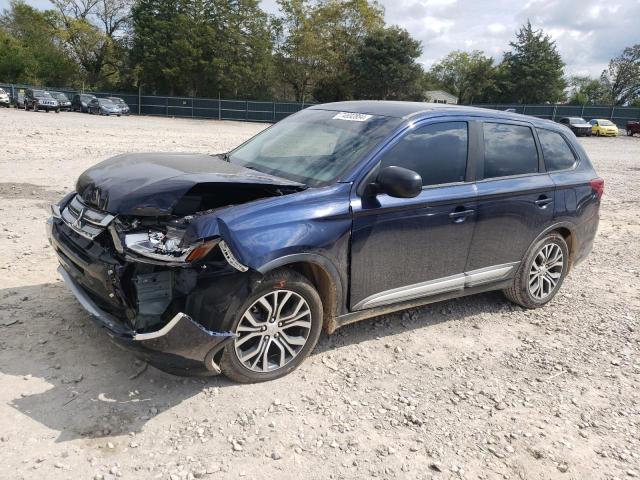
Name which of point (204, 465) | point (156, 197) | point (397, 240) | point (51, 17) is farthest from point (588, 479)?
point (51, 17)

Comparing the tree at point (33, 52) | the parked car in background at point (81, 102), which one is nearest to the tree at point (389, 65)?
the parked car in background at point (81, 102)

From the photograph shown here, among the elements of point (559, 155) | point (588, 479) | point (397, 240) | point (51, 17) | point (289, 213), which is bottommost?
point (588, 479)

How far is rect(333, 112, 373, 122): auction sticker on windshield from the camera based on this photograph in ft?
13.6

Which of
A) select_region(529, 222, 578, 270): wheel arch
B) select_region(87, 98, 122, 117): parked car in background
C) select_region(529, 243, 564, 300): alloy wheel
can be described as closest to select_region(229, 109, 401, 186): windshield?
select_region(529, 222, 578, 270): wheel arch

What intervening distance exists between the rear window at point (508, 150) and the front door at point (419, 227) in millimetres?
282

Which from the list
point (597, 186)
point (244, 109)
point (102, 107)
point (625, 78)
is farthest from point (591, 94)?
point (597, 186)

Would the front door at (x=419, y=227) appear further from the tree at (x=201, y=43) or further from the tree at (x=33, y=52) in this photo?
the tree at (x=33, y=52)

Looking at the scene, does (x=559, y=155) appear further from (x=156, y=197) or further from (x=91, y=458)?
(x=91, y=458)

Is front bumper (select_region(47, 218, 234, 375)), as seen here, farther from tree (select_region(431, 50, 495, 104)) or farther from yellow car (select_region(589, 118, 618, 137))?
tree (select_region(431, 50, 495, 104))

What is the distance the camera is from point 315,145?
415 centimetres

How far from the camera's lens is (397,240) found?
12.5ft

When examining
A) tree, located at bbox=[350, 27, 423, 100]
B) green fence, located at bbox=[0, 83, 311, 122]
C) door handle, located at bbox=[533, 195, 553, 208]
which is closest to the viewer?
door handle, located at bbox=[533, 195, 553, 208]

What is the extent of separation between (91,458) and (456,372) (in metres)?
2.47

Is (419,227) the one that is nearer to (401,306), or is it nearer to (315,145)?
(401,306)
